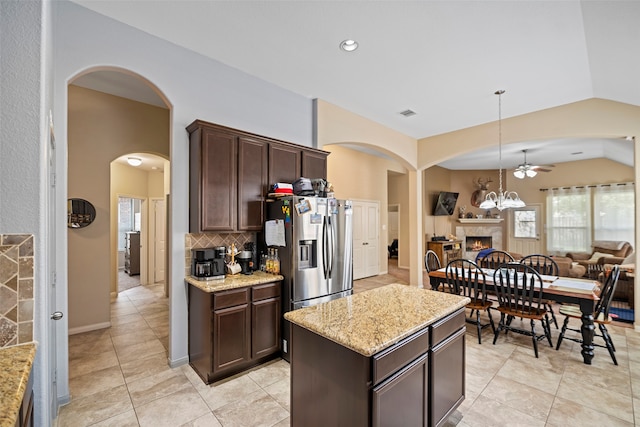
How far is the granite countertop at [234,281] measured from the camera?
266 centimetres

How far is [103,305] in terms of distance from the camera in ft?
13.5

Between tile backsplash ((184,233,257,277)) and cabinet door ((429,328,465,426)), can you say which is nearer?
cabinet door ((429,328,465,426))

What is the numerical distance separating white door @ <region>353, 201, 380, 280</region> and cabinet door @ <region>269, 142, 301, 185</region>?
3.71m

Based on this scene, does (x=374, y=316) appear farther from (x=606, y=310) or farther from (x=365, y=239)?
(x=365, y=239)

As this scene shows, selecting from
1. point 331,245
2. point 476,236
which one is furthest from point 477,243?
point 331,245

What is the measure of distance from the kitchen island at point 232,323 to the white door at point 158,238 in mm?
4785

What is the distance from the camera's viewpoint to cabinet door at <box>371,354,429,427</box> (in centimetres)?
143

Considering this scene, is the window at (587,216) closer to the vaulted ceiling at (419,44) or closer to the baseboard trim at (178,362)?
the vaulted ceiling at (419,44)

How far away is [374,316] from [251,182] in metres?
2.07

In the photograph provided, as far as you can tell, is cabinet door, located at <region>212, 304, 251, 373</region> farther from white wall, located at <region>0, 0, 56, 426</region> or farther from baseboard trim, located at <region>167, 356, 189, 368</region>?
white wall, located at <region>0, 0, 56, 426</region>

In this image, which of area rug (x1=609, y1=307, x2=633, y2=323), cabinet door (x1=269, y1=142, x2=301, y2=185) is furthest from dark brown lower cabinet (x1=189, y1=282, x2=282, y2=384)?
area rug (x1=609, y1=307, x2=633, y2=323)

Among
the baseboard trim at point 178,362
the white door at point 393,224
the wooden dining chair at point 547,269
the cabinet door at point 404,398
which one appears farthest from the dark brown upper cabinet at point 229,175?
the white door at point 393,224

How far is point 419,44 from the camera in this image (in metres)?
2.97

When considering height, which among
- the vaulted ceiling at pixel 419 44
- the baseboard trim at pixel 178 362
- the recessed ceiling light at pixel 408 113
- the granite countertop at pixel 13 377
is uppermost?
the vaulted ceiling at pixel 419 44
